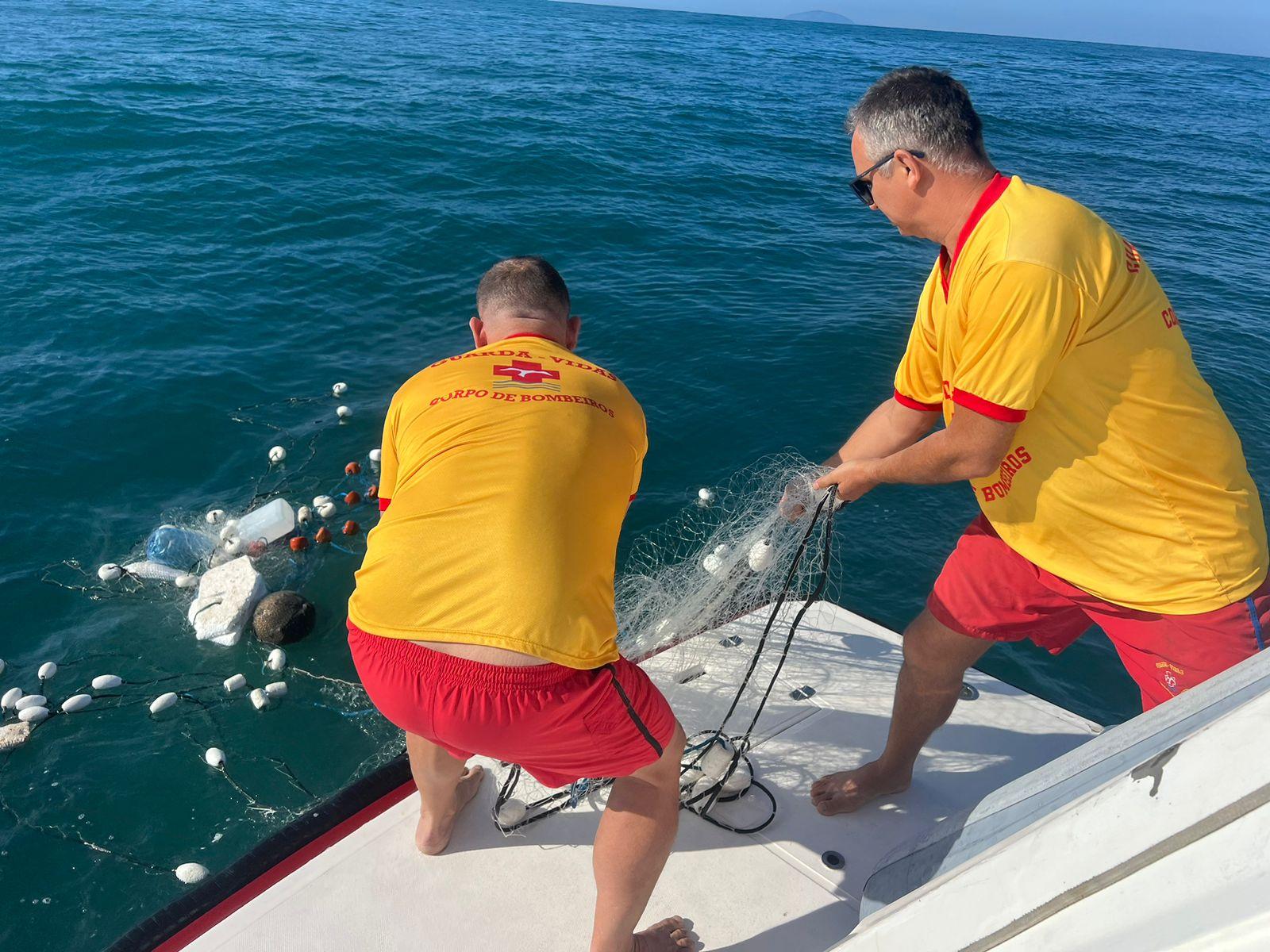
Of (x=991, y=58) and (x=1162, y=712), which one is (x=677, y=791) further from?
(x=991, y=58)

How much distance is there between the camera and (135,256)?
1127cm

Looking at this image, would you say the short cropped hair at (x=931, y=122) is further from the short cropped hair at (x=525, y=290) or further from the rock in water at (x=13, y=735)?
the rock in water at (x=13, y=735)

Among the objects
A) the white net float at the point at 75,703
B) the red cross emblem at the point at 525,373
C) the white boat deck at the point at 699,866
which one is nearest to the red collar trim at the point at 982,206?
the red cross emblem at the point at 525,373

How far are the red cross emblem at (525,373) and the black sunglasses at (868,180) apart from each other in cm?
93

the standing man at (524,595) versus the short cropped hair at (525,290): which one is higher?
the short cropped hair at (525,290)

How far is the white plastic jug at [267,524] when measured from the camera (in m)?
6.50

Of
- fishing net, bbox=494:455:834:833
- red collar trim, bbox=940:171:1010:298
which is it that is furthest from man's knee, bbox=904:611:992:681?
red collar trim, bbox=940:171:1010:298

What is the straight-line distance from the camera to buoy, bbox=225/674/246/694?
17.2 ft

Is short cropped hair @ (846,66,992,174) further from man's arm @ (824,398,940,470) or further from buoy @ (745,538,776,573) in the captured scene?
buoy @ (745,538,776,573)

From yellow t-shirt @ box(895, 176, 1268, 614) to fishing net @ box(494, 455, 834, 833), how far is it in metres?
0.75

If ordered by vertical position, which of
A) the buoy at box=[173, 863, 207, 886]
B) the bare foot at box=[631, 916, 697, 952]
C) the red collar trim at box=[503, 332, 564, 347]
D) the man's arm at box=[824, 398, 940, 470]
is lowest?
the buoy at box=[173, 863, 207, 886]

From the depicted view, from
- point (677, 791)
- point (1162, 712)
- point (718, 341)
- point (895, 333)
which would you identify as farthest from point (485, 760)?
point (895, 333)

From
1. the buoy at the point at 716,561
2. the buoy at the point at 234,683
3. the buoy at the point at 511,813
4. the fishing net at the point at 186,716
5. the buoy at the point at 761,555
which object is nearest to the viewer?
the buoy at the point at 511,813

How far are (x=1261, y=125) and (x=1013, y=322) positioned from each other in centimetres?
3575
